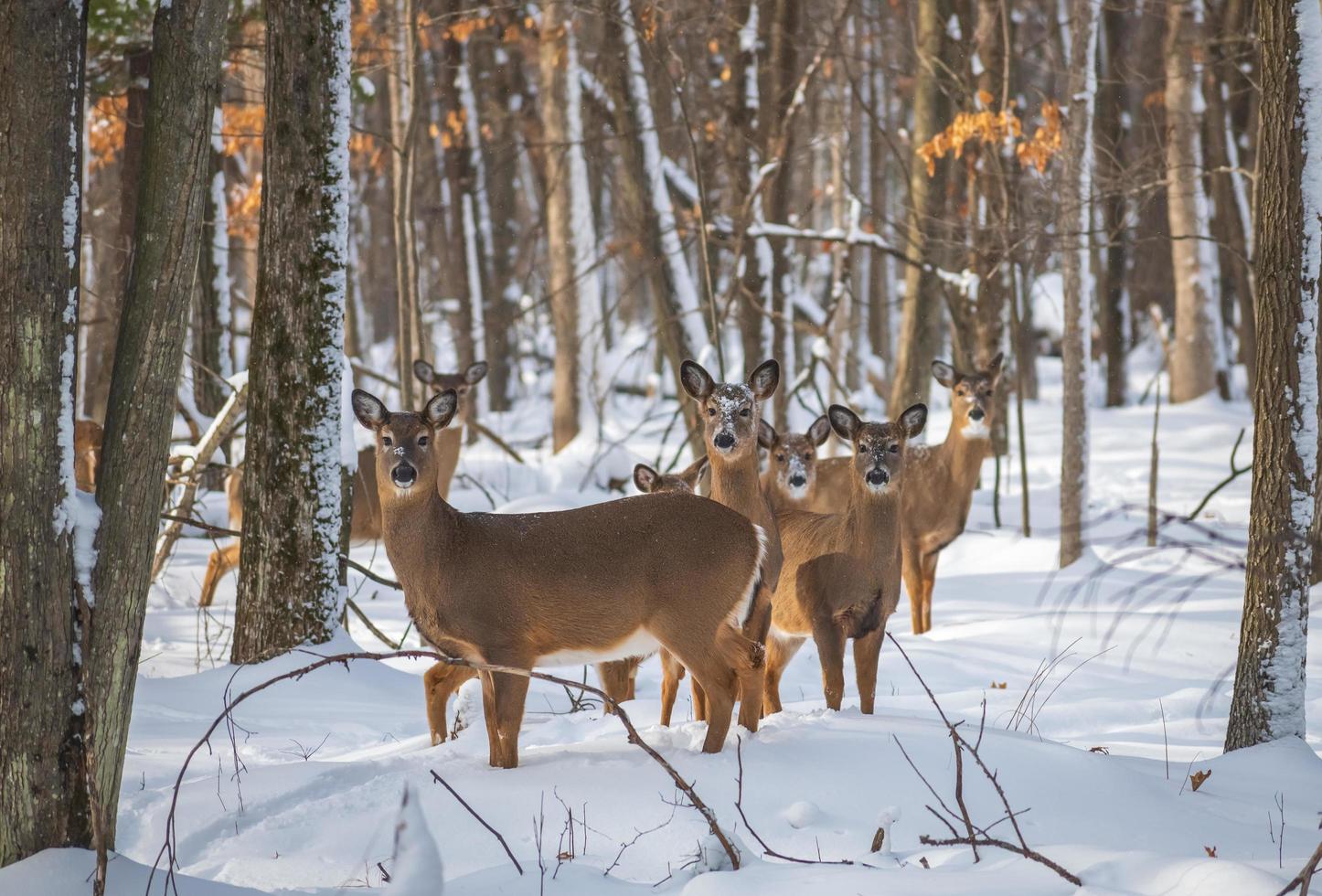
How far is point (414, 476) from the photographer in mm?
5523

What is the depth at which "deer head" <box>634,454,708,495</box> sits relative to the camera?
7531 mm

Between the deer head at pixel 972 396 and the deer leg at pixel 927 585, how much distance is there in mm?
1084

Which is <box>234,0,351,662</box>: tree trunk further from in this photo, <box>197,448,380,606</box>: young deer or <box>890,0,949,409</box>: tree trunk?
<box>890,0,949,409</box>: tree trunk

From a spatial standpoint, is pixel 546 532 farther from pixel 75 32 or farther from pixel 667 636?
pixel 75 32

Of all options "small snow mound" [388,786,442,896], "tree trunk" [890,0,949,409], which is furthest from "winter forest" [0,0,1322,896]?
"tree trunk" [890,0,949,409]

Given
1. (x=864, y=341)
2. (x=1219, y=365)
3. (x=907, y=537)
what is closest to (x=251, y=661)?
(x=907, y=537)

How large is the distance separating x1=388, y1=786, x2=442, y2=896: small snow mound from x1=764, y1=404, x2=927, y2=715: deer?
3.52 m

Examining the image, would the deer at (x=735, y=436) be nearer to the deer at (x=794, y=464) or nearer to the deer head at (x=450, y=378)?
the deer at (x=794, y=464)

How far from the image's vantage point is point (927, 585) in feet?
33.1

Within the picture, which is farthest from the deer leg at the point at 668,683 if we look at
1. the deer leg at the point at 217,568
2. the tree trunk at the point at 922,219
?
the tree trunk at the point at 922,219

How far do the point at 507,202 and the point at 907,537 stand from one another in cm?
1805

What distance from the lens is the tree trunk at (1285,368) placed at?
5.23m

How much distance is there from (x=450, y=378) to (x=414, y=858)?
1046cm

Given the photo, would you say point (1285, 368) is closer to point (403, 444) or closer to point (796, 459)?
point (403, 444)
